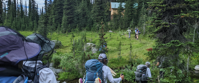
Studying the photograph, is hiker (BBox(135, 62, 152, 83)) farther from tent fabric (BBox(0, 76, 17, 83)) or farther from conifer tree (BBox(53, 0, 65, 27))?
conifer tree (BBox(53, 0, 65, 27))

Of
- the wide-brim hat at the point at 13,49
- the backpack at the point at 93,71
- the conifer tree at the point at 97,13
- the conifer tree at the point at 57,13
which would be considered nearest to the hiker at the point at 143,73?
the backpack at the point at 93,71

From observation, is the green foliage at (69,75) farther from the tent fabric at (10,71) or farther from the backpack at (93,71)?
the tent fabric at (10,71)

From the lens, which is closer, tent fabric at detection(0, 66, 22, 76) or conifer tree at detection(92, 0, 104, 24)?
tent fabric at detection(0, 66, 22, 76)

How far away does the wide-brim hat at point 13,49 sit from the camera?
1.79m

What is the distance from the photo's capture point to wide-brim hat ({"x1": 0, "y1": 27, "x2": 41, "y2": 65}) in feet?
5.89

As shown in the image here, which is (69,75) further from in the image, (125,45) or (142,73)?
(125,45)

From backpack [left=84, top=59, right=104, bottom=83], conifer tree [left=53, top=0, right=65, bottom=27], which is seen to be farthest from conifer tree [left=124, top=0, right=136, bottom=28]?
backpack [left=84, top=59, right=104, bottom=83]

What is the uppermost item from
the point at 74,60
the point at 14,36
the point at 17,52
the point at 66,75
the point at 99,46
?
the point at 14,36

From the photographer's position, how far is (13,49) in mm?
1879

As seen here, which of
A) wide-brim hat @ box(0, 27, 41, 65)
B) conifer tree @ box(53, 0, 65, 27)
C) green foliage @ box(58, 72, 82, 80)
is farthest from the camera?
conifer tree @ box(53, 0, 65, 27)

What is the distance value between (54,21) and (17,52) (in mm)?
35850

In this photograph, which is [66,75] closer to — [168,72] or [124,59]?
[124,59]

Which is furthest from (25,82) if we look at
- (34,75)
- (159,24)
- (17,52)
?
(159,24)

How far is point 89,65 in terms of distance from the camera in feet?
10.5
